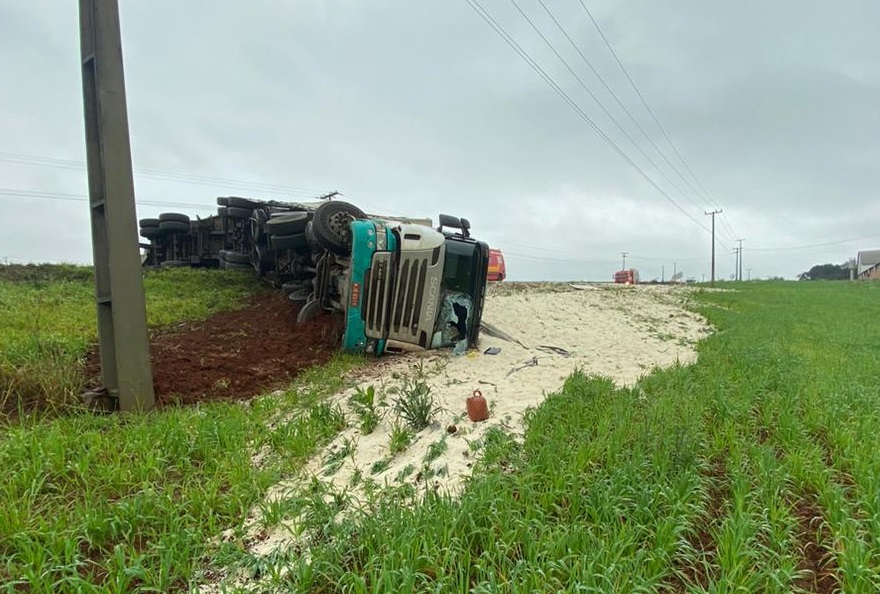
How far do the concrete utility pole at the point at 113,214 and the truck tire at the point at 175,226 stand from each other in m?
9.88

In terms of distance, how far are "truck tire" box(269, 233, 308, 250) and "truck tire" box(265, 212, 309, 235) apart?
0.07m

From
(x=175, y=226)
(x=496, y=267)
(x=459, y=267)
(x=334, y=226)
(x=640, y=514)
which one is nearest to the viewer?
(x=640, y=514)

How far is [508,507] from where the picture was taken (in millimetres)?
2119

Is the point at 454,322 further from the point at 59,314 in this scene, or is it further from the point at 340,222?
the point at 59,314

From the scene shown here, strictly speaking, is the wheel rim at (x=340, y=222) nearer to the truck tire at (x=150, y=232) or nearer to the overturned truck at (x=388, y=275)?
the overturned truck at (x=388, y=275)

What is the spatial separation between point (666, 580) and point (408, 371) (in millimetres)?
3572

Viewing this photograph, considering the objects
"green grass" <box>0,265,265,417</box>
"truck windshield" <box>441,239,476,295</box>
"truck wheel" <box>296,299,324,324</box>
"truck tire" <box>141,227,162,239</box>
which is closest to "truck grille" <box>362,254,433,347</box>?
"truck windshield" <box>441,239,476,295</box>

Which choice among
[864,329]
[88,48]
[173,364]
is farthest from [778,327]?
[88,48]

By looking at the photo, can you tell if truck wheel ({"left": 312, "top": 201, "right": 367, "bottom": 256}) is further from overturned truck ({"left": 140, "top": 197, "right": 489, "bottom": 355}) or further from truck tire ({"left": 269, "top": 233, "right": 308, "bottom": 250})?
truck tire ({"left": 269, "top": 233, "right": 308, "bottom": 250})

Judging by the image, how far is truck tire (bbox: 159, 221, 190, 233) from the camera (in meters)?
12.7

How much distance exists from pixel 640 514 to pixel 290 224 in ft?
21.5

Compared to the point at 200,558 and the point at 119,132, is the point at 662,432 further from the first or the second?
the point at 119,132

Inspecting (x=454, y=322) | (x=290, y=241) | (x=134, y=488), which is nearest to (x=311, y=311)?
(x=290, y=241)

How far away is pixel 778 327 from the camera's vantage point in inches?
386
